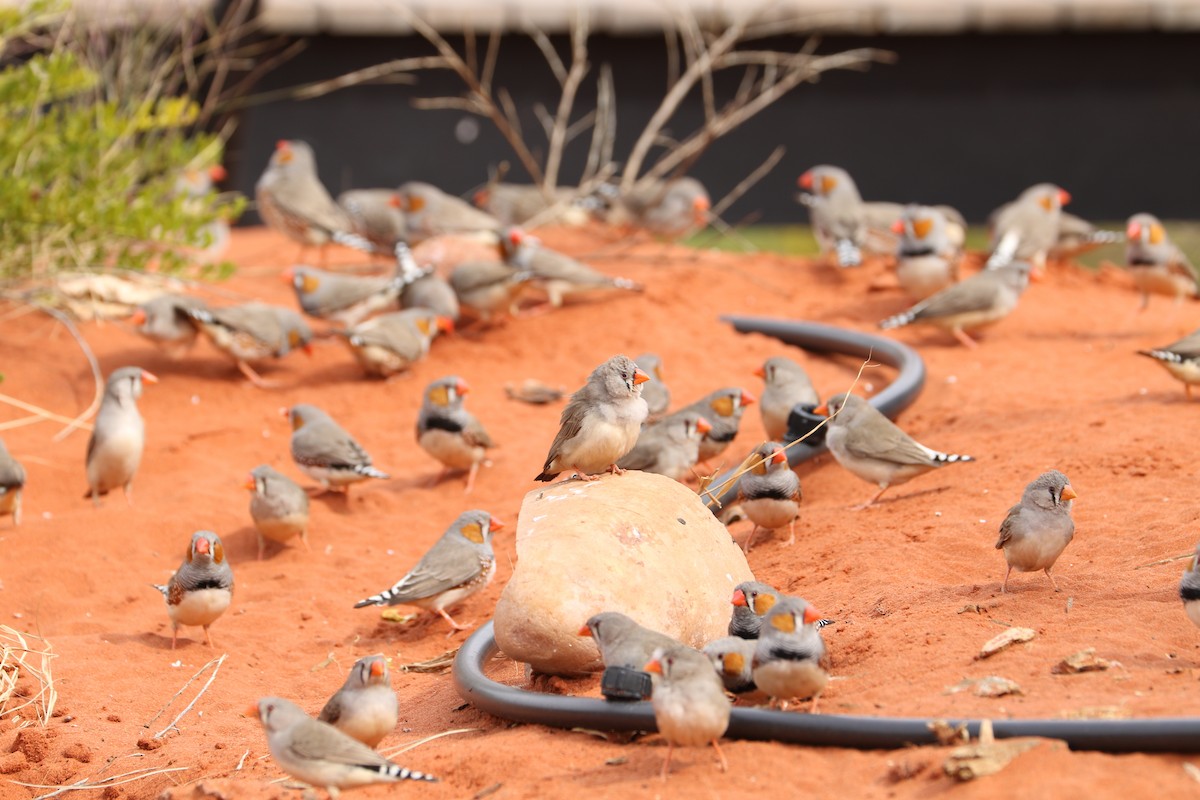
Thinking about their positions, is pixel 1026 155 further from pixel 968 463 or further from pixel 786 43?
pixel 968 463

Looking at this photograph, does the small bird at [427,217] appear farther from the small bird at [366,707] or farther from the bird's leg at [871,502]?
the small bird at [366,707]

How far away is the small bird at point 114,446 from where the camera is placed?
852 centimetres

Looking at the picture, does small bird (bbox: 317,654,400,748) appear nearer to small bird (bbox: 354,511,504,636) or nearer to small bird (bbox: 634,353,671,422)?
small bird (bbox: 354,511,504,636)

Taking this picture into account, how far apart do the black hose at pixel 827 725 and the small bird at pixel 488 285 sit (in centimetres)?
627

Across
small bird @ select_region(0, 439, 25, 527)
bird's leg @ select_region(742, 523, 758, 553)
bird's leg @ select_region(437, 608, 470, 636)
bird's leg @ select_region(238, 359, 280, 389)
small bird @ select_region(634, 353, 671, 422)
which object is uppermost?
small bird @ select_region(634, 353, 671, 422)

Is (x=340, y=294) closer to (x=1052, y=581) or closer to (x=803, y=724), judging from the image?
(x=1052, y=581)

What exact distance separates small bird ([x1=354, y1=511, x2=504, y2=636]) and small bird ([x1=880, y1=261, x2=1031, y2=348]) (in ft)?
15.2

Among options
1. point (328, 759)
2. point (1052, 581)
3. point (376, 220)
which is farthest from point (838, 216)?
point (328, 759)

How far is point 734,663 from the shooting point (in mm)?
4914

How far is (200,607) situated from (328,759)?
2.40m

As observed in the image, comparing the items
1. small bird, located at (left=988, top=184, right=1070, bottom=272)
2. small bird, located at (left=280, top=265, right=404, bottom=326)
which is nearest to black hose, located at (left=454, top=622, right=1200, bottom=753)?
small bird, located at (left=280, top=265, right=404, bottom=326)

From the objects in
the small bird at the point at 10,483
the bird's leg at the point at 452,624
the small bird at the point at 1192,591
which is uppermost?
the small bird at the point at 1192,591

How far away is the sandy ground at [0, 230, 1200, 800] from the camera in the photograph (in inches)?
180

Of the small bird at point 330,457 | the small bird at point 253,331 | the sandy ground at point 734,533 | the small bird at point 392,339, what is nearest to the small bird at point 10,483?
the sandy ground at point 734,533
